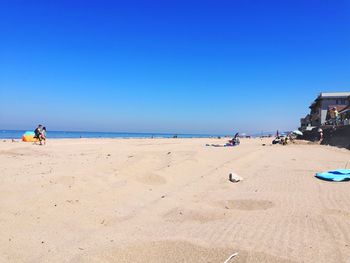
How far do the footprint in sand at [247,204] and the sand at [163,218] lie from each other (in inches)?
0.7

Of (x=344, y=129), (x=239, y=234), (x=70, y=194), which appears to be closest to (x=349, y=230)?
(x=239, y=234)

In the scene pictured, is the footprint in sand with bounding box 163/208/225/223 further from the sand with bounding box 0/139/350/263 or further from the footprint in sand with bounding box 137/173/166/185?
the footprint in sand with bounding box 137/173/166/185

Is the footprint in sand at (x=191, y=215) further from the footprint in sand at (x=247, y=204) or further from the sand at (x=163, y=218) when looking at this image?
the footprint in sand at (x=247, y=204)

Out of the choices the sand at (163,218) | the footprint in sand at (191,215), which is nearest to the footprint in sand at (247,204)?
the sand at (163,218)

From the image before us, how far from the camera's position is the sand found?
3.81 metres

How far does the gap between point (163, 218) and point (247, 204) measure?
181cm

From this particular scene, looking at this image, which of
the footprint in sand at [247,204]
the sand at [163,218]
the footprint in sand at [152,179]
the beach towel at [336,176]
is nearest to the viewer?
the sand at [163,218]

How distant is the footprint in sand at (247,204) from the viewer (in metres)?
5.97

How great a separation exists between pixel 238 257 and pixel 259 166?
8512mm

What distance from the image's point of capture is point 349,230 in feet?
14.7

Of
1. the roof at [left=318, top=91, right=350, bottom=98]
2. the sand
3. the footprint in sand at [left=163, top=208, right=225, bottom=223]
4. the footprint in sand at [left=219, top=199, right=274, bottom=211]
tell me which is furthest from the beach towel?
the roof at [left=318, top=91, right=350, bottom=98]

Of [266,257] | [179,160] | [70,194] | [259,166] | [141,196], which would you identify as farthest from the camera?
[259,166]

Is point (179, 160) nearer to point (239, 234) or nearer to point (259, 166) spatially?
point (259, 166)

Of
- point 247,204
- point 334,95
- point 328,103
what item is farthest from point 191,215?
point 334,95
